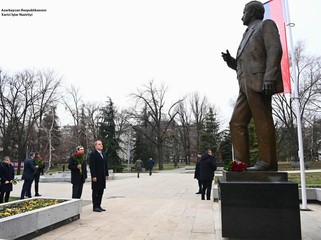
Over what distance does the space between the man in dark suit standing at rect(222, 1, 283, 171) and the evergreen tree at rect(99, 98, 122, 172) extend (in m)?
33.5

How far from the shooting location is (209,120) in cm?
4866

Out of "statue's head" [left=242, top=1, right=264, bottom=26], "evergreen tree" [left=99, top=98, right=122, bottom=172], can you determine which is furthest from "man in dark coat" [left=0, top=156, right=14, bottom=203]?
"evergreen tree" [left=99, top=98, right=122, bottom=172]

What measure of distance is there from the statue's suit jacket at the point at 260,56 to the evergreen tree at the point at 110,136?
33812 mm

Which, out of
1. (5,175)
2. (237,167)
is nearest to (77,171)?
(5,175)

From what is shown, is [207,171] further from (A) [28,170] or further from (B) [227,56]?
(A) [28,170]

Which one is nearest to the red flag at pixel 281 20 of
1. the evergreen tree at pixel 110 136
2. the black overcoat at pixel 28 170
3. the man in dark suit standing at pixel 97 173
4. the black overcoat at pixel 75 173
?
the man in dark suit standing at pixel 97 173

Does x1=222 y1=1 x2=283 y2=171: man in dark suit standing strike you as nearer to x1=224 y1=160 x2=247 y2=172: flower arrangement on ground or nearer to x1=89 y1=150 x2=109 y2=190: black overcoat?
x1=224 y1=160 x2=247 y2=172: flower arrangement on ground

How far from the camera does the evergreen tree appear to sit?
38.0m

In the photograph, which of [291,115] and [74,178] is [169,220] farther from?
[291,115]

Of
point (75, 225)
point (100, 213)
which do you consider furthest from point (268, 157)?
point (100, 213)

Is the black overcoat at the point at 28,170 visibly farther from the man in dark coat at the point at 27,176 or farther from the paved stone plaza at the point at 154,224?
the paved stone plaza at the point at 154,224

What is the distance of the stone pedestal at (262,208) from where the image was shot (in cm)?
436

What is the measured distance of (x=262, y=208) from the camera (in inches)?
176

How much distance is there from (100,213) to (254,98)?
205 inches
